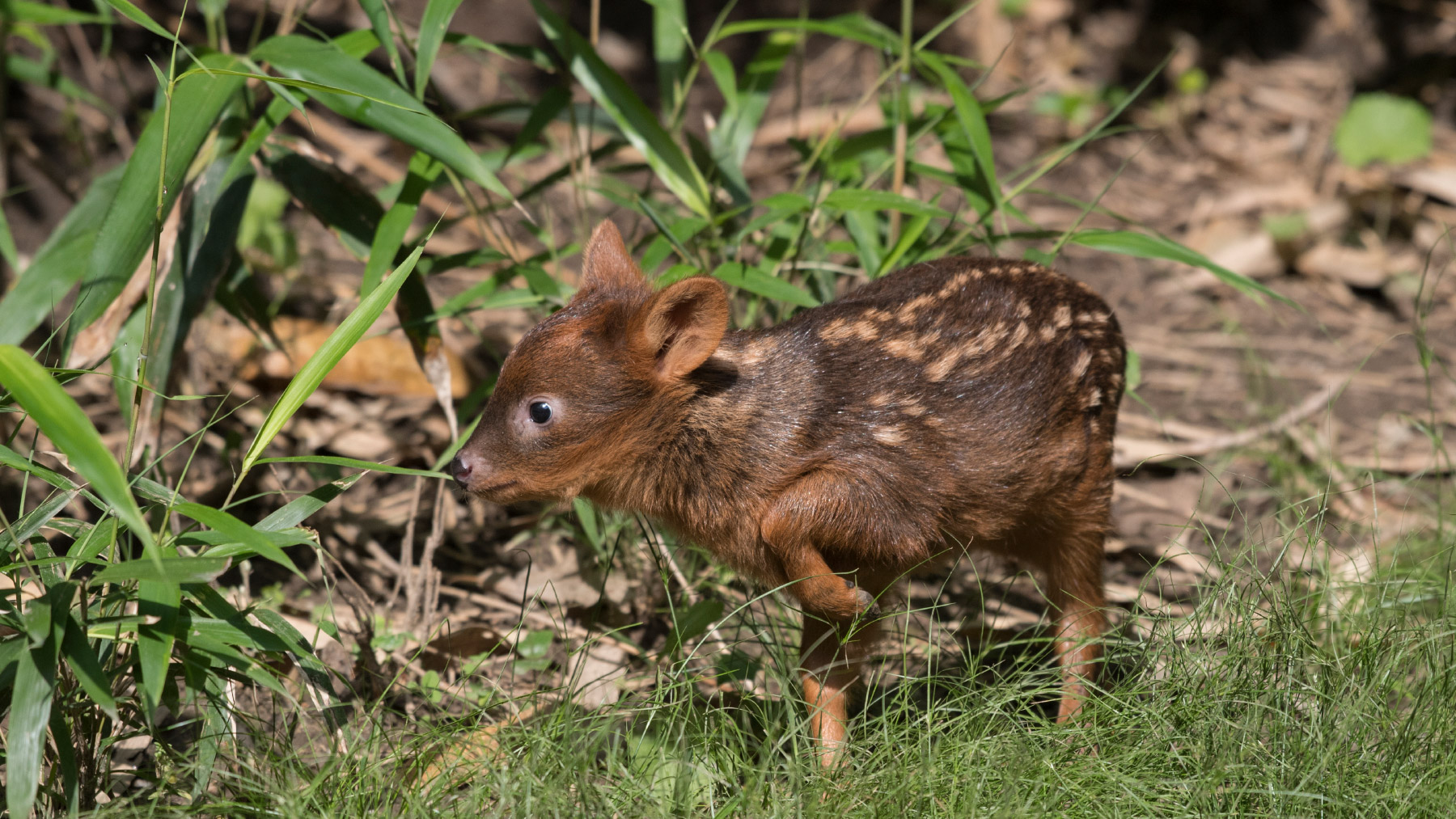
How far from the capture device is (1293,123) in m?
7.32

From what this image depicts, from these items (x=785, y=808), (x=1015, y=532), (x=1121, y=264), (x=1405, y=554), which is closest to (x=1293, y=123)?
(x=1121, y=264)

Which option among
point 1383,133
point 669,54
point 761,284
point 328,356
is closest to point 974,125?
point 761,284

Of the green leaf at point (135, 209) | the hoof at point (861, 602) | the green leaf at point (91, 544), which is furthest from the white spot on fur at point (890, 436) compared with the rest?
the green leaf at point (135, 209)

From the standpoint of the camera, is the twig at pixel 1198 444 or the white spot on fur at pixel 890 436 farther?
the twig at pixel 1198 444

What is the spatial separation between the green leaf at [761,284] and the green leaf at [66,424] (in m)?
1.84

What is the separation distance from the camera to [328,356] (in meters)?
2.64

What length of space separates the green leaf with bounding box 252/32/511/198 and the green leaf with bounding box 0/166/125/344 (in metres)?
0.61

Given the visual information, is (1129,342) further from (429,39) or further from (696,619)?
(429,39)

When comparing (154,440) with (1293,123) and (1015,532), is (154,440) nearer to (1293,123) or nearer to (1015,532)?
(1015,532)

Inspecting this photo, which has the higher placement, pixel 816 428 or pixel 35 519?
pixel 35 519

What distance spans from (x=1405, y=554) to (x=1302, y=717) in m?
1.37

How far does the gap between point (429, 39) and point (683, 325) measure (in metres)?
1.03

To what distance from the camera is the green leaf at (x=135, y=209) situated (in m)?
3.14

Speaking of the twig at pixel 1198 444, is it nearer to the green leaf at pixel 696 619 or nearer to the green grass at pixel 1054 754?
the green grass at pixel 1054 754
